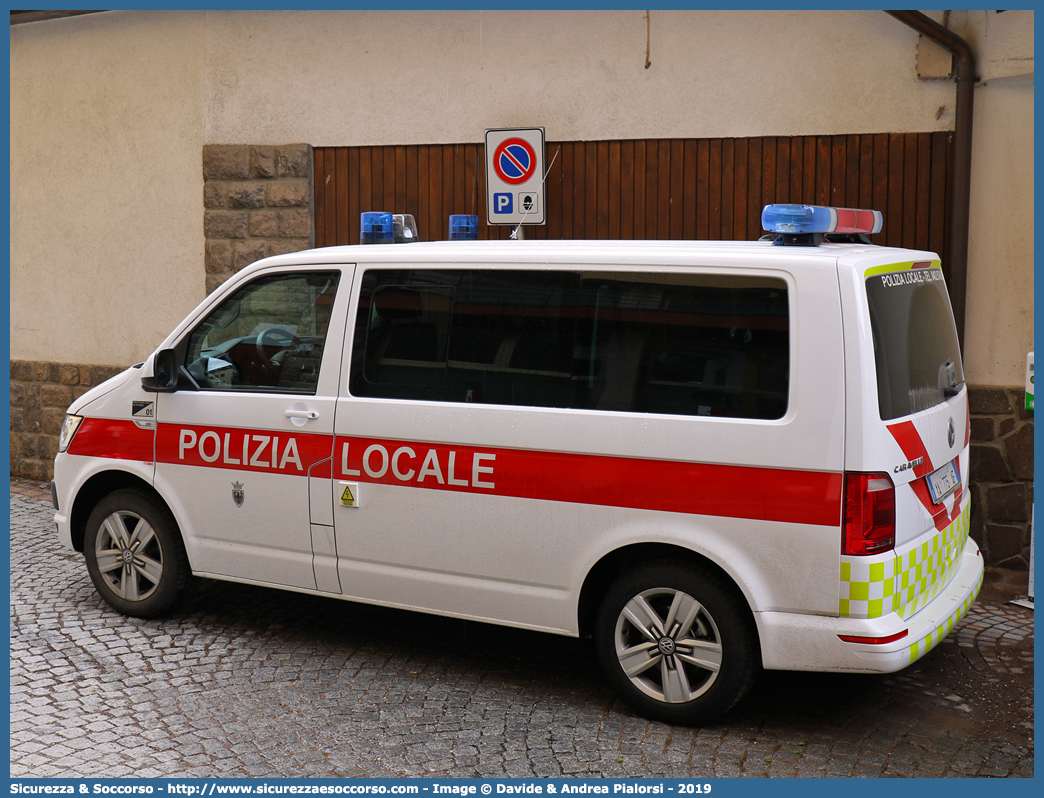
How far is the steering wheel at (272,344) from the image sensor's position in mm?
5027

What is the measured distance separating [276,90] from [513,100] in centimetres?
198

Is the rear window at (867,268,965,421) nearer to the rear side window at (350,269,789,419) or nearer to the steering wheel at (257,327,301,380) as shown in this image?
the rear side window at (350,269,789,419)

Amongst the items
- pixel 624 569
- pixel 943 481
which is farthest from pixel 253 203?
pixel 943 481

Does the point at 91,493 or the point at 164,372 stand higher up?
the point at 164,372

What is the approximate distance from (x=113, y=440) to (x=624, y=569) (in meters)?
2.79

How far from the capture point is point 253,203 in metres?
8.48

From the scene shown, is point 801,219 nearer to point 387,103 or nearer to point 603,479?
Result: point 603,479

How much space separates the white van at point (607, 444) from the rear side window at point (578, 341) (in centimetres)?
1

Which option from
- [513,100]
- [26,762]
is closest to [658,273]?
[26,762]

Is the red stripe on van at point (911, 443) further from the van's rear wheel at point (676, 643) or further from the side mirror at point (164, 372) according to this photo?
the side mirror at point (164, 372)

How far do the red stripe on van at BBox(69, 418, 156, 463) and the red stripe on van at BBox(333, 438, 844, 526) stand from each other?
122 centimetres

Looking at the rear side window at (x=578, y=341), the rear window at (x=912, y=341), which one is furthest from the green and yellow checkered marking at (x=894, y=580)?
the rear side window at (x=578, y=341)

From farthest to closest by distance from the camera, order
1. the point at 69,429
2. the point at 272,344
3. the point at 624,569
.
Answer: the point at 69,429, the point at 272,344, the point at 624,569

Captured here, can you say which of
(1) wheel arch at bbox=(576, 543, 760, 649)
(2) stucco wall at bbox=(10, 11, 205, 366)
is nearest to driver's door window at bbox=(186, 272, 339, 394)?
(1) wheel arch at bbox=(576, 543, 760, 649)
